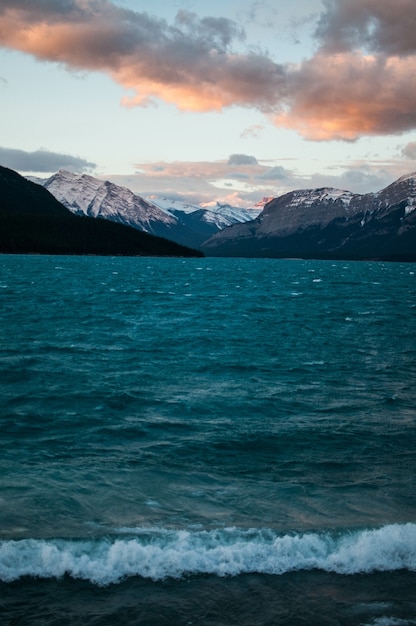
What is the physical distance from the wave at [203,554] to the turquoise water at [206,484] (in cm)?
4

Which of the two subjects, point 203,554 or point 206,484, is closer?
point 203,554

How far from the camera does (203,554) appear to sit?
40.9 feet

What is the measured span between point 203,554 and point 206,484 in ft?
15.3

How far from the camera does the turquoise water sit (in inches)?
437

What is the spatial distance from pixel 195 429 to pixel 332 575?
36.5 ft

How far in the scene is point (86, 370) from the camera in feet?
107

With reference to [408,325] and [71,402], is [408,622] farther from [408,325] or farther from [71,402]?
Result: [408,325]

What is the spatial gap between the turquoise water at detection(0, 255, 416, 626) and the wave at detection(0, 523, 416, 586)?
40 millimetres

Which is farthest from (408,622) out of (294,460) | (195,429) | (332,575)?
(195,429)

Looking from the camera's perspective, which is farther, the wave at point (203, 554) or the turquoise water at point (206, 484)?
the wave at point (203, 554)

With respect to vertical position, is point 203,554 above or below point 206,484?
above

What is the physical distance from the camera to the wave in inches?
469

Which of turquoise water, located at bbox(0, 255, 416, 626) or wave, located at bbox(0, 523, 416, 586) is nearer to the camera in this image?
turquoise water, located at bbox(0, 255, 416, 626)

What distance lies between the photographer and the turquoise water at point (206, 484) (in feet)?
36.4
